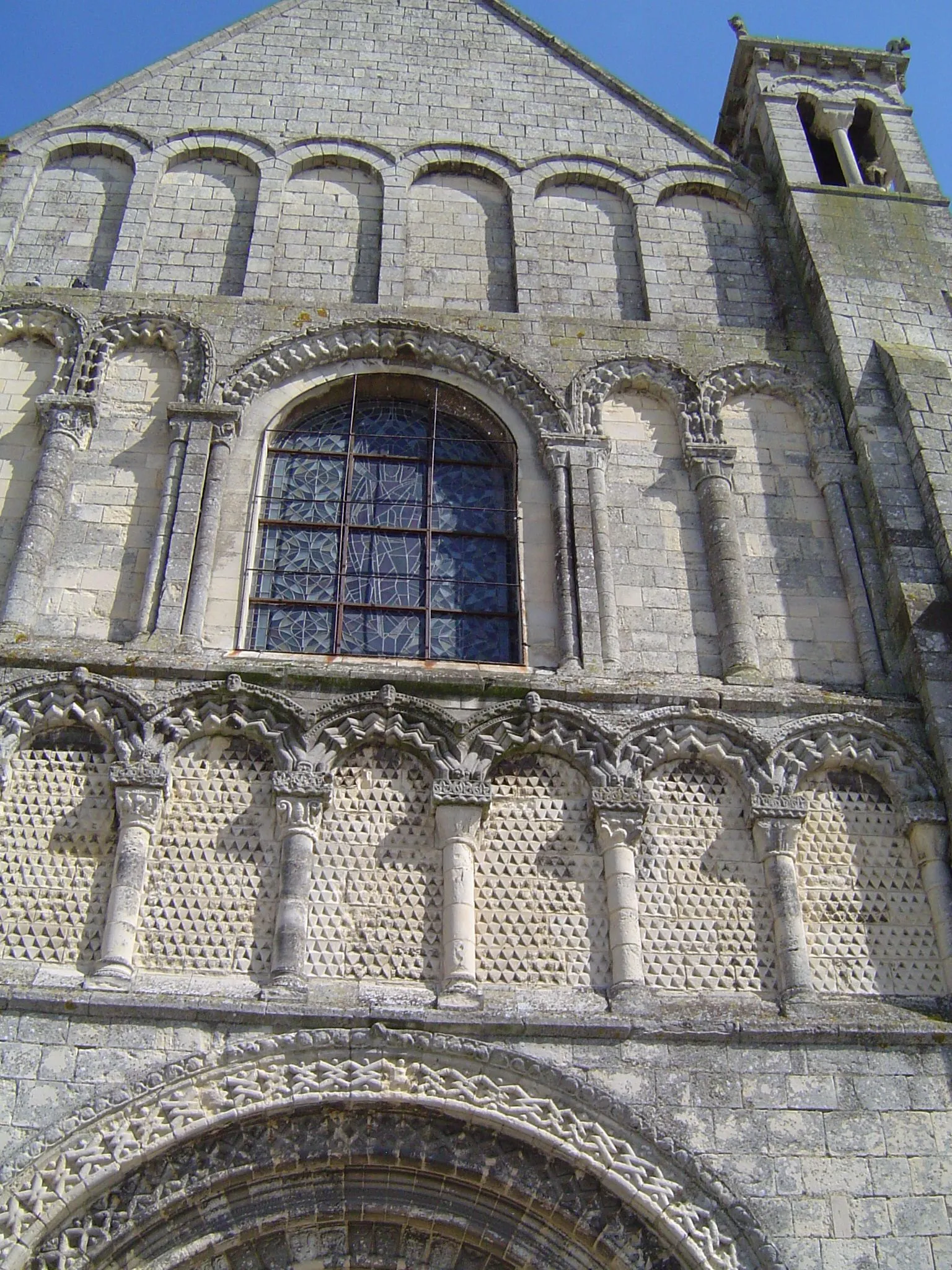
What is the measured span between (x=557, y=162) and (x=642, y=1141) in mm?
7744

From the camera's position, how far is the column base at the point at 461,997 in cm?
692

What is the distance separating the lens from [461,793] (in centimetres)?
761

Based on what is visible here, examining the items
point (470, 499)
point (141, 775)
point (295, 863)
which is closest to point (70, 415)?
point (470, 499)

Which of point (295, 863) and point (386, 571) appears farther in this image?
point (386, 571)

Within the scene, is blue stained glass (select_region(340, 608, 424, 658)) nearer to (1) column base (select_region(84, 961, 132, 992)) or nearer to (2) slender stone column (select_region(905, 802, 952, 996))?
(1) column base (select_region(84, 961, 132, 992))

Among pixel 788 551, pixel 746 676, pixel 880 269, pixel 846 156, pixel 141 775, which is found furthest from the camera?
pixel 846 156

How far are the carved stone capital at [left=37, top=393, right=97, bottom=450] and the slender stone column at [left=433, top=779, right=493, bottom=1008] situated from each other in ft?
11.1

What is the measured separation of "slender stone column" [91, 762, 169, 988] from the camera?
6.93 meters

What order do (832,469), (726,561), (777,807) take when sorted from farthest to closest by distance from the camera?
(832,469) < (726,561) < (777,807)

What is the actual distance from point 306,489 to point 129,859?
3.03m

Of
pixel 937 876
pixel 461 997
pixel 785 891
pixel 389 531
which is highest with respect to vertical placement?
pixel 389 531

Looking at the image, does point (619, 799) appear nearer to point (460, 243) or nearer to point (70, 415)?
point (70, 415)

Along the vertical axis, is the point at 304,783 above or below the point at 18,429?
below

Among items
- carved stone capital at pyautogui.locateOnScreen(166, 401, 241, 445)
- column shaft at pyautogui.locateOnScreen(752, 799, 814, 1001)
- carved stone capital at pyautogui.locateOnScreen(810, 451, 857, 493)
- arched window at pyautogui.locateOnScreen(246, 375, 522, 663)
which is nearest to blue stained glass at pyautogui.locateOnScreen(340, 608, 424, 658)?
arched window at pyautogui.locateOnScreen(246, 375, 522, 663)
